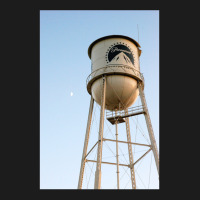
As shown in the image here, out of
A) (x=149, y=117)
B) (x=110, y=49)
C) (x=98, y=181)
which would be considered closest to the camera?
(x=98, y=181)

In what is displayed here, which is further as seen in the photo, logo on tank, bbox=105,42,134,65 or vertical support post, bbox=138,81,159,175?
logo on tank, bbox=105,42,134,65

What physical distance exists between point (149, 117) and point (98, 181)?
13.7ft

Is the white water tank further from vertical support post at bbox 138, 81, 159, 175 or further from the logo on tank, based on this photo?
vertical support post at bbox 138, 81, 159, 175

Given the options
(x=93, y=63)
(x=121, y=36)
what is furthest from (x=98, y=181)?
(x=121, y=36)

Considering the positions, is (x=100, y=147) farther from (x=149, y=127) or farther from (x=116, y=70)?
(x=116, y=70)

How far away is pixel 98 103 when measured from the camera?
15.9 m

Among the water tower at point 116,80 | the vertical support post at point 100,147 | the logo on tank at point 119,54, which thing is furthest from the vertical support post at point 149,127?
the vertical support post at point 100,147

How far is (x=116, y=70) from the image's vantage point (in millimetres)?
14906

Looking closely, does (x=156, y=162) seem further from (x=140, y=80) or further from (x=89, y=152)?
(x=140, y=80)

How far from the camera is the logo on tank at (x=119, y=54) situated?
1519cm

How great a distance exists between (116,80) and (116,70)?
1.73ft

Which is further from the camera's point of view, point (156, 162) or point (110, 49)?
point (110, 49)

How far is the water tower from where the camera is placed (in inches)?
589

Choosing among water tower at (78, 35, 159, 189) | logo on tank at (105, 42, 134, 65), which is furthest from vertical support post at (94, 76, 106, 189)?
logo on tank at (105, 42, 134, 65)
